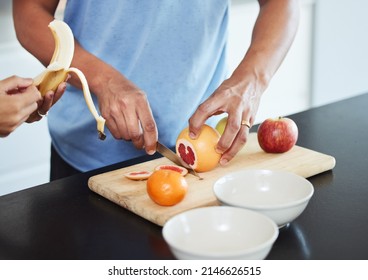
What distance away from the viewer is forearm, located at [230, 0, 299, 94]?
67.7 inches

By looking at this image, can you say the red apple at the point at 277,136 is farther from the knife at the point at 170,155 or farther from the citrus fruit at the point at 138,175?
the citrus fruit at the point at 138,175

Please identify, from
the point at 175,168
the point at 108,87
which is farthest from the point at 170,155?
the point at 108,87

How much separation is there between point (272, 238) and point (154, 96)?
33.4 inches

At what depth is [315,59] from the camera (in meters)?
4.11

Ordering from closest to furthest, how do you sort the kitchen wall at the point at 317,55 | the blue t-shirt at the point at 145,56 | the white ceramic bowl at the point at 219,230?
the white ceramic bowl at the point at 219,230, the blue t-shirt at the point at 145,56, the kitchen wall at the point at 317,55

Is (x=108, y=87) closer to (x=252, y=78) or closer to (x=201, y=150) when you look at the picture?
(x=201, y=150)

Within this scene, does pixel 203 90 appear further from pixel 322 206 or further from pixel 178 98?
pixel 322 206

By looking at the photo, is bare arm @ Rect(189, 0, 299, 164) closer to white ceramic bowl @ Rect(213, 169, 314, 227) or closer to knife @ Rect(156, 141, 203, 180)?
knife @ Rect(156, 141, 203, 180)

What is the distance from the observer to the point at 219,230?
1.15m

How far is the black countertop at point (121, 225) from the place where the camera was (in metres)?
1.17

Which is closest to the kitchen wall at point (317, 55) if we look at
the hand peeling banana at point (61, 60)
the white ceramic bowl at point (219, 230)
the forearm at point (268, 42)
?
the forearm at point (268, 42)

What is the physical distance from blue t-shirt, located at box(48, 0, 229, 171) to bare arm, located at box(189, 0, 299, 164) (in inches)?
5.5

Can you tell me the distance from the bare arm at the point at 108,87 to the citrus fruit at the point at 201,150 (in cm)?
10


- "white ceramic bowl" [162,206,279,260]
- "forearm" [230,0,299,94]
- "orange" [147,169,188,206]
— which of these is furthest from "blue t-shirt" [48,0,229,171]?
"white ceramic bowl" [162,206,279,260]
